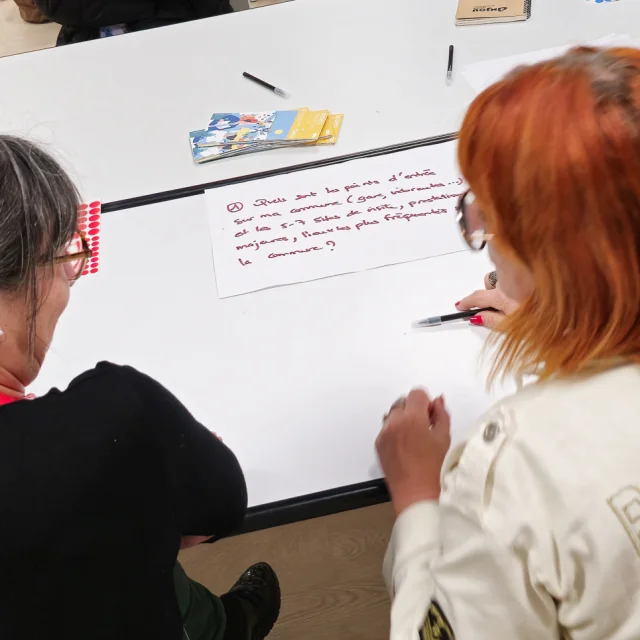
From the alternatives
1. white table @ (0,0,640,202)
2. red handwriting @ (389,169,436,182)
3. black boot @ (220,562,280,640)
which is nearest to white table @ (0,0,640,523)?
white table @ (0,0,640,202)

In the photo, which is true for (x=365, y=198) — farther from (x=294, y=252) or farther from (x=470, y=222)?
(x=470, y=222)

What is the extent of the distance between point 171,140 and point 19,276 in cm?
66

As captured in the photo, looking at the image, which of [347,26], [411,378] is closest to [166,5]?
[347,26]

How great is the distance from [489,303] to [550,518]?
40 cm

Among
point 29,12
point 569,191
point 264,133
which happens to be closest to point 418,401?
point 569,191

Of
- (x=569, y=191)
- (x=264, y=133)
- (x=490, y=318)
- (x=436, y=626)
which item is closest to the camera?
(x=569, y=191)

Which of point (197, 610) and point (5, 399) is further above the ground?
point (5, 399)

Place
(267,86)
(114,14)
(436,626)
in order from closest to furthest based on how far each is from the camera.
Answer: (436,626), (267,86), (114,14)

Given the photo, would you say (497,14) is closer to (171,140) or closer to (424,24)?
(424,24)

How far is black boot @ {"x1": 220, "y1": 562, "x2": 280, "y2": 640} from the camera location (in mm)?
1112

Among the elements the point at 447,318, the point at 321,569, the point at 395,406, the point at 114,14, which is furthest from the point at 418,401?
the point at 114,14

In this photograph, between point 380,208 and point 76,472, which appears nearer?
point 76,472

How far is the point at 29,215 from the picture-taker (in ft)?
2.05

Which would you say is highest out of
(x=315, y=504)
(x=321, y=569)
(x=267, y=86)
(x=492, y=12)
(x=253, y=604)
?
(x=492, y=12)
